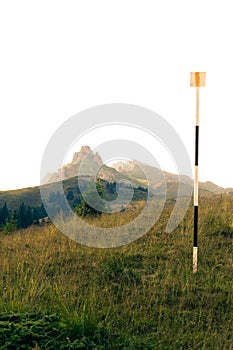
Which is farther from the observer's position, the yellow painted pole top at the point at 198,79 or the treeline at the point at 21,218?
the treeline at the point at 21,218

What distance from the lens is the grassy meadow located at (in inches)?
252

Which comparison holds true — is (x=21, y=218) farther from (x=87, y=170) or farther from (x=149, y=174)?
(x=149, y=174)

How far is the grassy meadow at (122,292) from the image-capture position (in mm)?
6395

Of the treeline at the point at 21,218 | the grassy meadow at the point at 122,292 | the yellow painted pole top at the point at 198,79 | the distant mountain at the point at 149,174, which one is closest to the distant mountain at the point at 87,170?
the distant mountain at the point at 149,174

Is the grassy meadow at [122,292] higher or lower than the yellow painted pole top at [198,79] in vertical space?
lower

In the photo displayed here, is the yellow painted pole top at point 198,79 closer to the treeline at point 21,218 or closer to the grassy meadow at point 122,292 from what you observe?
the grassy meadow at point 122,292

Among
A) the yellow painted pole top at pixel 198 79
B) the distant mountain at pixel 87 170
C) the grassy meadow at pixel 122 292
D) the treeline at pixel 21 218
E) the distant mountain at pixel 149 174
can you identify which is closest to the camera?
the grassy meadow at pixel 122 292

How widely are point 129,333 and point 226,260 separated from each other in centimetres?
383

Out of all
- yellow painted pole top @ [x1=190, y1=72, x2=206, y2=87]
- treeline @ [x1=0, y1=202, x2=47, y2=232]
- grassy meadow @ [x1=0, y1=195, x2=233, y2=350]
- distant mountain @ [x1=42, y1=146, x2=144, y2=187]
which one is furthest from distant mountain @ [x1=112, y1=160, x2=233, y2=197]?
treeline @ [x1=0, y1=202, x2=47, y2=232]

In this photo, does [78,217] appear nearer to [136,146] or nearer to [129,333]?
[136,146]

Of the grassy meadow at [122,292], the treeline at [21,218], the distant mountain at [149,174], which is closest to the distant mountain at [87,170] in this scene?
the distant mountain at [149,174]

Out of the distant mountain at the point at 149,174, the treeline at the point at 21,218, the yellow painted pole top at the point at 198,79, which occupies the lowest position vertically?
the treeline at the point at 21,218

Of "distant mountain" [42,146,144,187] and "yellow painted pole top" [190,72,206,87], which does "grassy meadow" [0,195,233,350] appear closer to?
"distant mountain" [42,146,144,187]

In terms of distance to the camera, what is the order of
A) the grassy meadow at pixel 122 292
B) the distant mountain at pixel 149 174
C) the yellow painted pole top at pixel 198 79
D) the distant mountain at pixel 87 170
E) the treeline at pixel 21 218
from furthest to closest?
the treeline at pixel 21 218, the distant mountain at pixel 87 170, the distant mountain at pixel 149 174, the yellow painted pole top at pixel 198 79, the grassy meadow at pixel 122 292
